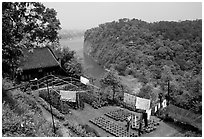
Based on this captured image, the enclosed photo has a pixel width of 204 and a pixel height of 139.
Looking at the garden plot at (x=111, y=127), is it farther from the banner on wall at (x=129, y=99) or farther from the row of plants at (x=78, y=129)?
the banner on wall at (x=129, y=99)

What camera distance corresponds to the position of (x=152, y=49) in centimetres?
2698

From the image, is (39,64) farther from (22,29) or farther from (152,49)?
(152,49)

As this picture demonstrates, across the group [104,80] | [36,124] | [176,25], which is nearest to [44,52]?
[104,80]

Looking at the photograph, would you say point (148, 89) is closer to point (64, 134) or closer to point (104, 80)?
point (104, 80)

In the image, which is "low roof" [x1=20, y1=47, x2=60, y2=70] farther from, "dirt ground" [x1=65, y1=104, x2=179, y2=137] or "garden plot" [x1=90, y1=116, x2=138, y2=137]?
"garden plot" [x1=90, y1=116, x2=138, y2=137]

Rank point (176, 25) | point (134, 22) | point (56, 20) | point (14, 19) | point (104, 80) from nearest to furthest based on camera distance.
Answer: point (14, 19) < point (56, 20) < point (104, 80) < point (176, 25) < point (134, 22)

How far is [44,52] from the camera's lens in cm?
1331

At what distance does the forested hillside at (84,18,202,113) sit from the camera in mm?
21484

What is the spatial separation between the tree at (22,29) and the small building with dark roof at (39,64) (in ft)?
14.3

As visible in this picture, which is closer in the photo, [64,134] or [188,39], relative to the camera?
[64,134]

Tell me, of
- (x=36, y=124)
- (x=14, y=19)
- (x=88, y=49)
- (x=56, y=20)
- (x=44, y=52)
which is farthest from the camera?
(x=88, y=49)

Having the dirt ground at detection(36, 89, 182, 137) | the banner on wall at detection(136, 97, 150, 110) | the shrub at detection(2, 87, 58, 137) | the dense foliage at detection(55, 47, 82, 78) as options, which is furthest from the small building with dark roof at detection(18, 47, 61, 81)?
the banner on wall at detection(136, 97, 150, 110)

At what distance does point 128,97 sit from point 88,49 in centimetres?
3016

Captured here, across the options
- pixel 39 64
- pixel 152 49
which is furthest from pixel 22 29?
pixel 152 49
